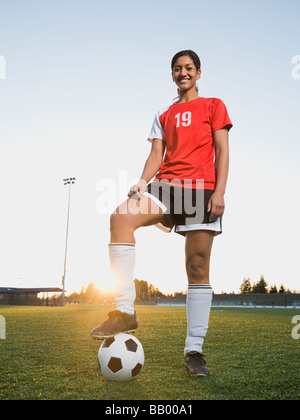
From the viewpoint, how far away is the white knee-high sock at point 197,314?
114 inches

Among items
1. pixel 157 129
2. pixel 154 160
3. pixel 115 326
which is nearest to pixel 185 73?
pixel 157 129

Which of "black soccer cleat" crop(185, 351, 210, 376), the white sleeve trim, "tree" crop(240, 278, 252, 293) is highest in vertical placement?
the white sleeve trim

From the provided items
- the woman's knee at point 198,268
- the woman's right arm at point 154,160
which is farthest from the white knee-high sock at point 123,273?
the woman's right arm at point 154,160

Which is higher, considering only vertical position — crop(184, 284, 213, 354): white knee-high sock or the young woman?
the young woman

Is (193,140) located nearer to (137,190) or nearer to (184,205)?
(184,205)

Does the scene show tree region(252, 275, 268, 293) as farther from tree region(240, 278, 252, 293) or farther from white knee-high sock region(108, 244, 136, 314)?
white knee-high sock region(108, 244, 136, 314)

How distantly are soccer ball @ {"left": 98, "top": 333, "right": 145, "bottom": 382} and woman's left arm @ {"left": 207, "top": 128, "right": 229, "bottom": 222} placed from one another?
46.4 inches

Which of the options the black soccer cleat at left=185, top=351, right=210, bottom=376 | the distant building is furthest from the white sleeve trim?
the distant building

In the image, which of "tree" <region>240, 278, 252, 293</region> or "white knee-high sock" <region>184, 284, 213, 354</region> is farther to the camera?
"tree" <region>240, 278, 252, 293</region>

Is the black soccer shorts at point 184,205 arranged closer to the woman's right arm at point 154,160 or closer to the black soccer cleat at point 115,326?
the woman's right arm at point 154,160

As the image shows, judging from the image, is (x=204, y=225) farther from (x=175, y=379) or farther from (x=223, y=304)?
(x=223, y=304)

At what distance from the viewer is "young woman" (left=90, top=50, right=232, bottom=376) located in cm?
268

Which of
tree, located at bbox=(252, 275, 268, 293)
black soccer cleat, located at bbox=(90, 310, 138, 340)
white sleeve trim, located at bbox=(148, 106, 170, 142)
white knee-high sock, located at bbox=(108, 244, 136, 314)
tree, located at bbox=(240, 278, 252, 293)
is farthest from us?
tree, located at bbox=(240, 278, 252, 293)
